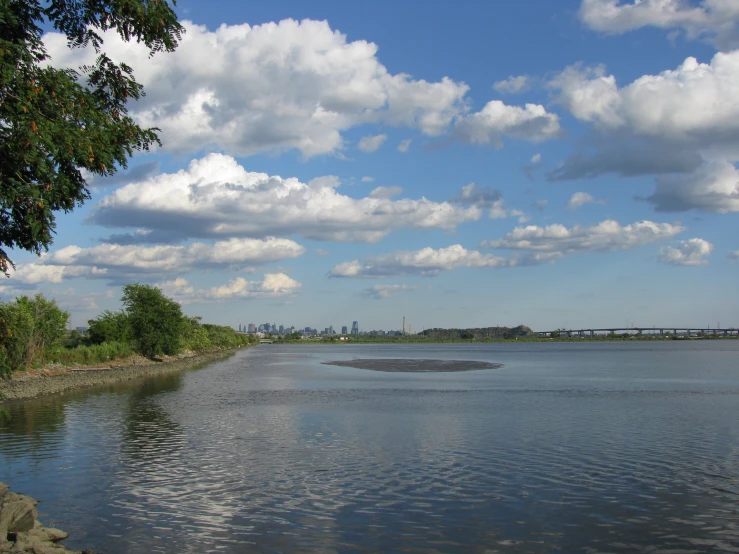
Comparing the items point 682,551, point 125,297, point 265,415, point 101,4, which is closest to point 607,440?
point 682,551

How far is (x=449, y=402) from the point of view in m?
44.9

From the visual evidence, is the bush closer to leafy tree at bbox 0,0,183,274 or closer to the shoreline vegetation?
the shoreline vegetation

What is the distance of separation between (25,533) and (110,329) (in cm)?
9688

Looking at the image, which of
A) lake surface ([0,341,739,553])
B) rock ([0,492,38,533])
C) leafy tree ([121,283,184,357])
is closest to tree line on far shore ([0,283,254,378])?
leafy tree ([121,283,184,357])

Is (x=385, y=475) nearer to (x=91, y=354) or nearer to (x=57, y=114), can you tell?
(x=57, y=114)

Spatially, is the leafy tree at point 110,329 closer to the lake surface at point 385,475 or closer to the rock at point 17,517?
the lake surface at point 385,475

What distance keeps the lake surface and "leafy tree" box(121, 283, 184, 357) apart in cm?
6315

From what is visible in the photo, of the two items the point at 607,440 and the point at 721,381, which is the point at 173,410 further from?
the point at 721,381

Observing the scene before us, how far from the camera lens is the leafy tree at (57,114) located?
45.5 ft

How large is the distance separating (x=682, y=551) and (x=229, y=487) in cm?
1317

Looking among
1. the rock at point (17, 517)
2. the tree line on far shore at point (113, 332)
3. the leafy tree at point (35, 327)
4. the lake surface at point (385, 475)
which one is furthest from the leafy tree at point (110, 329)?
the rock at point (17, 517)

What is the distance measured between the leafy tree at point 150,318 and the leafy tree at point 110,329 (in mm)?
1197

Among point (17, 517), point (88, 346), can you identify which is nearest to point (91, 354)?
point (88, 346)

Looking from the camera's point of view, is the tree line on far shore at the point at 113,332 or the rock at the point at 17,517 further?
the tree line on far shore at the point at 113,332
